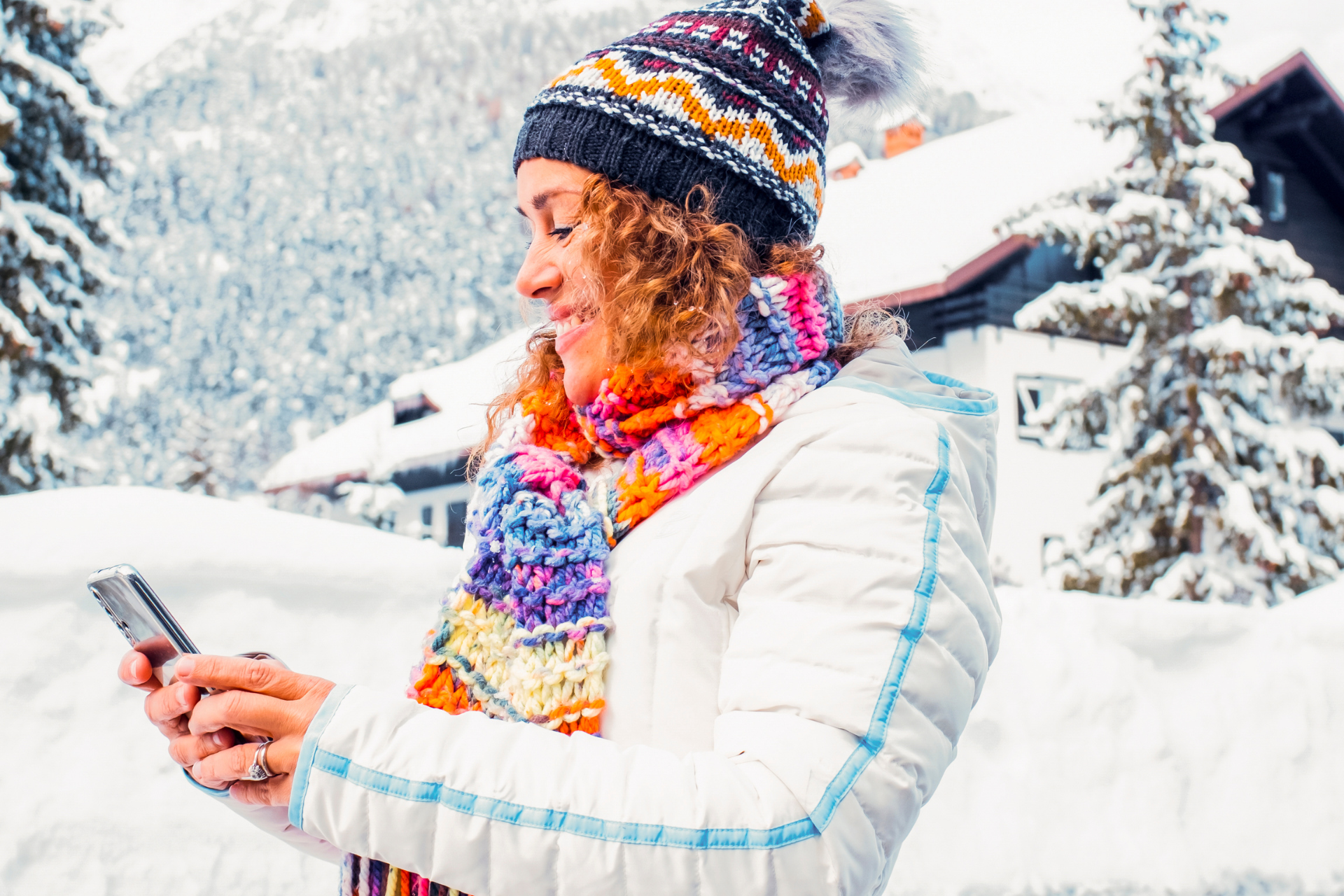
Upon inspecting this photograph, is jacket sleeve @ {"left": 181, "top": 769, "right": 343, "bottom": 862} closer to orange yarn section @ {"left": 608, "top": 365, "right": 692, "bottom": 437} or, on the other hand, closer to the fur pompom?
orange yarn section @ {"left": 608, "top": 365, "right": 692, "bottom": 437}

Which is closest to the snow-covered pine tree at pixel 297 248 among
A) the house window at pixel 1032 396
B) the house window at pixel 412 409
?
the house window at pixel 412 409

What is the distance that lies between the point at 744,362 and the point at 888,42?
0.76m

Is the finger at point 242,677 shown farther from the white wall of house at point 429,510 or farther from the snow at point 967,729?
the white wall of house at point 429,510

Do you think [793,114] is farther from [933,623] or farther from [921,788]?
[921,788]

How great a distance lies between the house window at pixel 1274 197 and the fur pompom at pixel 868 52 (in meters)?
18.2

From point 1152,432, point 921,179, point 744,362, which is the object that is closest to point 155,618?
point 744,362

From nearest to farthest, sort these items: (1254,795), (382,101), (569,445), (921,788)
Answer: (921,788), (569,445), (1254,795), (382,101)

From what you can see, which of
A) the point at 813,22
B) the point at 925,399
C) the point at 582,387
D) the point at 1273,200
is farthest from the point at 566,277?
the point at 1273,200

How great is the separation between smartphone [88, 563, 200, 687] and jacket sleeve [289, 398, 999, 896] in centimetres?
28

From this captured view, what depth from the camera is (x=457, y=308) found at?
3744 centimetres

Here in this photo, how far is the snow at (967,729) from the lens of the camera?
3.09 meters

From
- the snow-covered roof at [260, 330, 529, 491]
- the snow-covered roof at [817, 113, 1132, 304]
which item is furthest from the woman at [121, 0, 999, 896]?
the snow-covered roof at [260, 330, 529, 491]

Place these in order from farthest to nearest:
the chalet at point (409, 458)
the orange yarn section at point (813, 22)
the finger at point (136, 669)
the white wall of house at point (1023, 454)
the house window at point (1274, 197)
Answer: the chalet at point (409, 458) → the house window at point (1274, 197) → the white wall of house at point (1023, 454) → the orange yarn section at point (813, 22) → the finger at point (136, 669)

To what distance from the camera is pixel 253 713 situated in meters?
0.97
